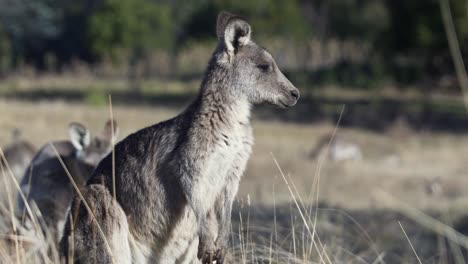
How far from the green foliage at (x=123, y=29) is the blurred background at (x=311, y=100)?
0.26 ft

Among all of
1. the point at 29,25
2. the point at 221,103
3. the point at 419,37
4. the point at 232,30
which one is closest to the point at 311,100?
the point at 419,37

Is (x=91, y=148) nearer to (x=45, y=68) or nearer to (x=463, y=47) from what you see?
(x=463, y=47)

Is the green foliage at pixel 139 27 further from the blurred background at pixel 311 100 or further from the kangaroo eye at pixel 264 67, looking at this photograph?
the kangaroo eye at pixel 264 67

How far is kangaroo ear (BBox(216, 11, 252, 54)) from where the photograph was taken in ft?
18.6

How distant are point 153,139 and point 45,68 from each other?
47.4m

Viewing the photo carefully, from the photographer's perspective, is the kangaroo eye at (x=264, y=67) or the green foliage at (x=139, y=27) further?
the green foliage at (x=139, y=27)

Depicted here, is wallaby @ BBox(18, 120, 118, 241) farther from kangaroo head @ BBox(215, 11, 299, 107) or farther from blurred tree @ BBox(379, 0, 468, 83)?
blurred tree @ BBox(379, 0, 468, 83)

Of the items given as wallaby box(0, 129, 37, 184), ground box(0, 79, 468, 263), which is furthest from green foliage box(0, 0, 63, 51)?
wallaby box(0, 129, 37, 184)

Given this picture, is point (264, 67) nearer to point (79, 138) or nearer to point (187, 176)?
point (187, 176)

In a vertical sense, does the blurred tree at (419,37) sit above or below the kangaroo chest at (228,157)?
below

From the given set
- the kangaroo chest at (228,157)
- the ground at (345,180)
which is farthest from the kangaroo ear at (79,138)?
the kangaroo chest at (228,157)

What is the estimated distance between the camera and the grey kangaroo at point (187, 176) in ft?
17.6

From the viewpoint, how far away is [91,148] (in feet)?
27.6

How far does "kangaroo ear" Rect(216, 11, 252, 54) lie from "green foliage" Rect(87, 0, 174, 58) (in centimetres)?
4490
